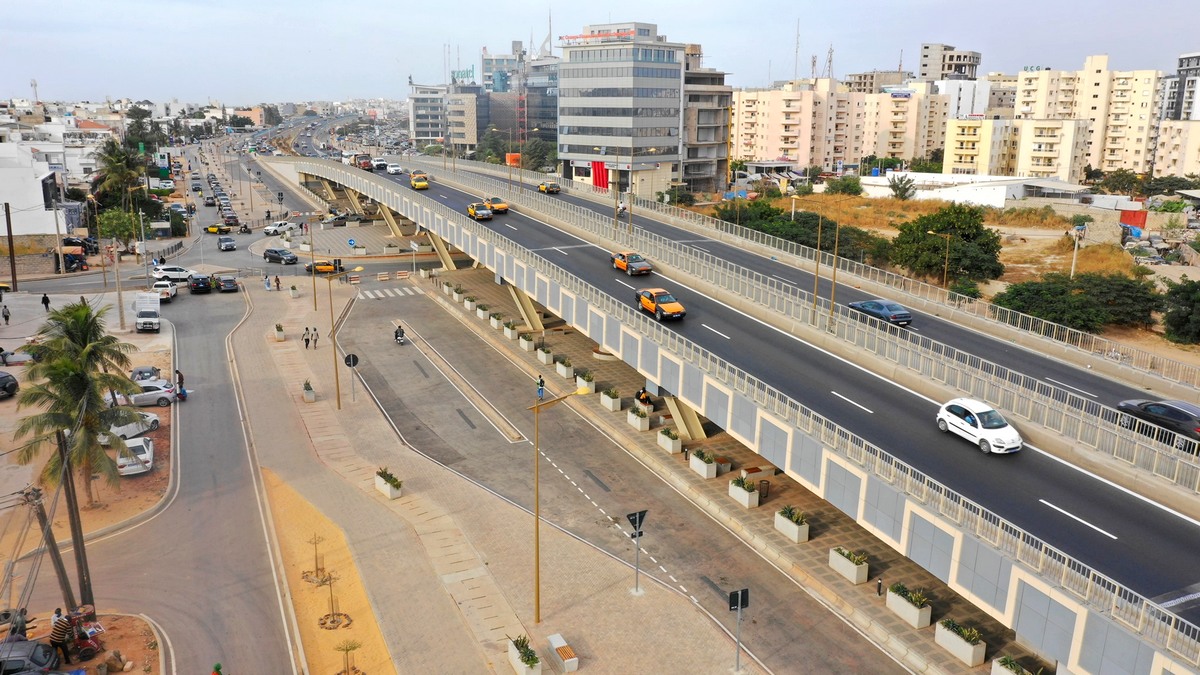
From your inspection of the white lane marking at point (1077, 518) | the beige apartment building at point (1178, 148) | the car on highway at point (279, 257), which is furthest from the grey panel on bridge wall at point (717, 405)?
the beige apartment building at point (1178, 148)

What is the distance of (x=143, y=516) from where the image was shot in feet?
118

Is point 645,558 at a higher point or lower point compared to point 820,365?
lower

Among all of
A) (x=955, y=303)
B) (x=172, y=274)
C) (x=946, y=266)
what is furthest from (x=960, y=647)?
(x=172, y=274)

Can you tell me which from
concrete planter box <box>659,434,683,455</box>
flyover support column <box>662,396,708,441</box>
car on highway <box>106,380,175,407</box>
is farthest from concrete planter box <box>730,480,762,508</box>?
car on highway <box>106,380,175,407</box>

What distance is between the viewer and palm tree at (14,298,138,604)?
29141mm

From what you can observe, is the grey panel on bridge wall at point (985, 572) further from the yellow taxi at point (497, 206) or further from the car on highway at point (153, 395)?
the yellow taxi at point (497, 206)

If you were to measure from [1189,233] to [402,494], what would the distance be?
9886 centimetres

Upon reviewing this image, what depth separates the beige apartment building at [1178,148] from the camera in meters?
150

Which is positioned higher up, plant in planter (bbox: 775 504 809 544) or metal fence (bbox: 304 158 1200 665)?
metal fence (bbox: 304 158 1200 665)

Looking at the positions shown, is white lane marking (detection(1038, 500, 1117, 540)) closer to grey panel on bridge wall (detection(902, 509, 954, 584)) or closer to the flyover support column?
grey panel on bridge wall (detection(902, 509, 954, 584))

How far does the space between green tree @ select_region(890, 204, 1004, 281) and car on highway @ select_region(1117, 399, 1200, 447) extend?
37.2 m

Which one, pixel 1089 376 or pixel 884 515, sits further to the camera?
pixel 1089 376

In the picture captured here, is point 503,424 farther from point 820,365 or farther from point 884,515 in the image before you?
point 884,515

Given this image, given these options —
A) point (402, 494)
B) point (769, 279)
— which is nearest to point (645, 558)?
point (402, 494)
